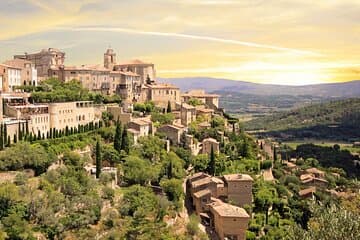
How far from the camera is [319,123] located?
9350 centimetres

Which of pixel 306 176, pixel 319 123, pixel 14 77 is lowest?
pixel 319 123

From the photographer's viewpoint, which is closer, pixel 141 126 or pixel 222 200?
pixel 222 200

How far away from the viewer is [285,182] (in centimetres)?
3891

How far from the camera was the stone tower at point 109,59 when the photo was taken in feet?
165

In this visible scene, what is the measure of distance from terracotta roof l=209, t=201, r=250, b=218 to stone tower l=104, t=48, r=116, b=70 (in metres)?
26.8

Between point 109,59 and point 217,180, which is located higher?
point 109,59

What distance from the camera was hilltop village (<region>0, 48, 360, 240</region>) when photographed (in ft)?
71.9

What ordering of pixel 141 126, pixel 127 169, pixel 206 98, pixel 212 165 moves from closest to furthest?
pixel 127 169 < pixel 212 165 < pixel 141 126 < pixel 206 98

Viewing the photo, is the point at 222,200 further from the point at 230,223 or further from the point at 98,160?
the point at 98,160

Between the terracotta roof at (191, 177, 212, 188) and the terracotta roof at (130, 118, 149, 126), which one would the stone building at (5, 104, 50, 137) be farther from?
the terracotta roof at (191, 177, 212, 188)

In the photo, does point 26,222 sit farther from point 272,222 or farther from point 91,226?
point 272,222

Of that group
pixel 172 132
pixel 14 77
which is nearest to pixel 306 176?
pixel 172 132

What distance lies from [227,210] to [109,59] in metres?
29.3

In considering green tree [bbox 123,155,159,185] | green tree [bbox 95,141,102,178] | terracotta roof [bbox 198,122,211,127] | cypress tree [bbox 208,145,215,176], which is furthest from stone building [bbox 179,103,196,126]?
green tree [bbox 95,141,102,178]
